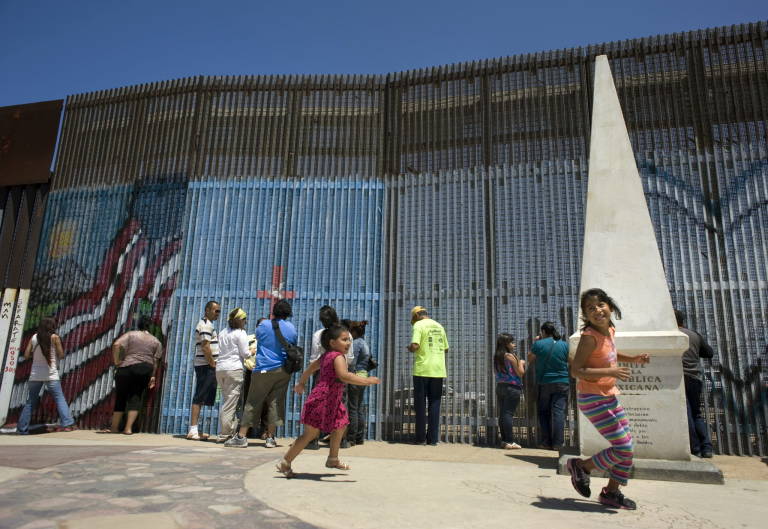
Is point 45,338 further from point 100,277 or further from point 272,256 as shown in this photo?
point 272,256

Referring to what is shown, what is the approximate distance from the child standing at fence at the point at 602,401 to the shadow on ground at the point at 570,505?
0.22ft

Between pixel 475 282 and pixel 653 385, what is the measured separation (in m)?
3.17

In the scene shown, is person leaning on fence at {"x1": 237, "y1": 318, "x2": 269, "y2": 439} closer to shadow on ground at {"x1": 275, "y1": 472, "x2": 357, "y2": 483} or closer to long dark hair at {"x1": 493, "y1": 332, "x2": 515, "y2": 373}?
shadow on ground at {"x1": 275, "y1": 472, "x2": 357, "y2": 483}

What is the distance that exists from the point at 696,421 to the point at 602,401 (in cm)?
338

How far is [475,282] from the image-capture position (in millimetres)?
7773

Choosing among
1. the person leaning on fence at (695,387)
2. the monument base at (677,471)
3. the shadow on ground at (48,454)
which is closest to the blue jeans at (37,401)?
the shadow on ground at (48,454)

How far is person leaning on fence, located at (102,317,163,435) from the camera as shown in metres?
7.55

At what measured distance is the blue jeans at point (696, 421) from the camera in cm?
612

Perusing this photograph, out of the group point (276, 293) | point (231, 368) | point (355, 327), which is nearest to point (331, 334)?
point (355, 327)

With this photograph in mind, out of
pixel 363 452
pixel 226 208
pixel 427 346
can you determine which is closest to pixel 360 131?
pixel 226 208

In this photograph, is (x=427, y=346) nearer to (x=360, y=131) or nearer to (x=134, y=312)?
(x=360, y=131)

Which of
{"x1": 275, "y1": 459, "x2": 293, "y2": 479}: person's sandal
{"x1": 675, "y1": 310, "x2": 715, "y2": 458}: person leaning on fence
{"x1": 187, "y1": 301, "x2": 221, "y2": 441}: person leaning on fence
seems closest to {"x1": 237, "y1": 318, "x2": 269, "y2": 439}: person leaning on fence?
{"x1": 187, "y1": 301, "x2": 221, "y2": 441}: person leaning on fence

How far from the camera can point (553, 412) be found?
6754 millimetres

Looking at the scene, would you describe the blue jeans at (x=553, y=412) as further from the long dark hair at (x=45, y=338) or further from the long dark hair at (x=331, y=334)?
the long dark hair at (x=45, y=338)
